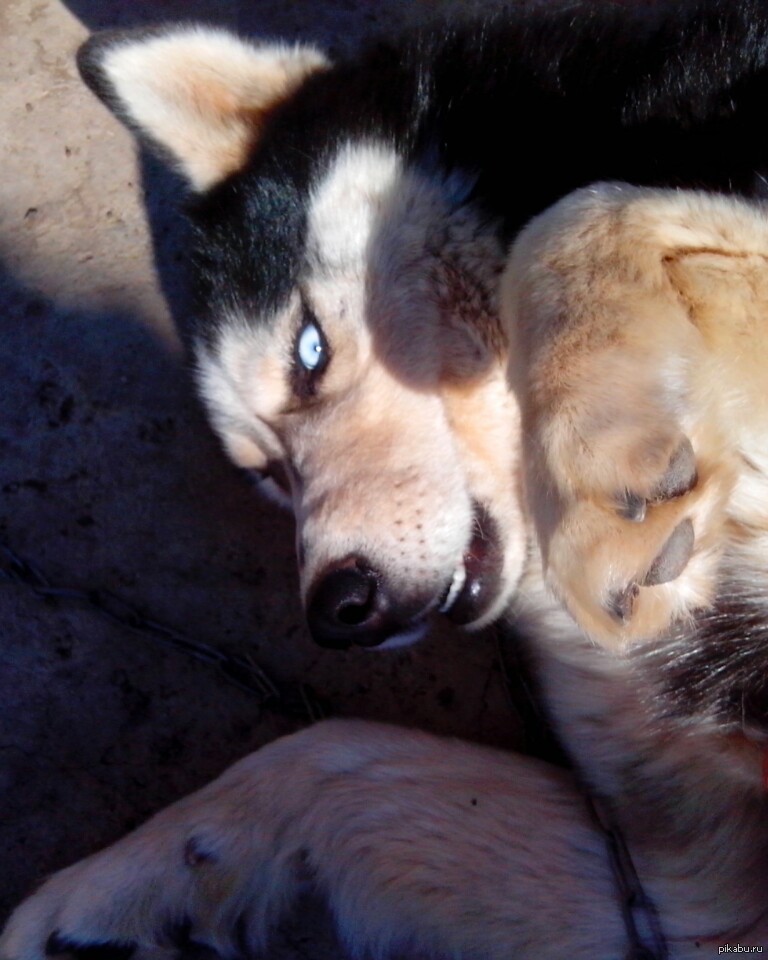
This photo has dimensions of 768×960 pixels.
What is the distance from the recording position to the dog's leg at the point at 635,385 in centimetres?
130

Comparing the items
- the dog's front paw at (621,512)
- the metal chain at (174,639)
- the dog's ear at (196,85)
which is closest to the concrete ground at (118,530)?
the metal chain at (174,639)

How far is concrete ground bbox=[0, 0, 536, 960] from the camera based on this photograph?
246 cm

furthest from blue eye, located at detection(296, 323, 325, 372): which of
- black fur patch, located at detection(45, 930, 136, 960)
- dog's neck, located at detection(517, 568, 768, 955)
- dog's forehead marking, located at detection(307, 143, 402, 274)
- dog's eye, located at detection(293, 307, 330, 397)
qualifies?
black fur patch, located at detection(45, 930, 136, 960)

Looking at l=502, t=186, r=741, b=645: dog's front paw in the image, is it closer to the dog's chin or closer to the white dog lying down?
the white dog lying down

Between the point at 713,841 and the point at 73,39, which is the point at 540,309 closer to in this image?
the point at 713,841

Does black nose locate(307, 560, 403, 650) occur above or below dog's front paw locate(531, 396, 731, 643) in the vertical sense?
below

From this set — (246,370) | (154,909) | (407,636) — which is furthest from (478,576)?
(154,909)

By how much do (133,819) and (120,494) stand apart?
3.03 ft

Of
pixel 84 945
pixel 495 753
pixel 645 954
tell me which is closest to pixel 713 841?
pixel 645 954

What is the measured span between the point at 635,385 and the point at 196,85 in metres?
1.47

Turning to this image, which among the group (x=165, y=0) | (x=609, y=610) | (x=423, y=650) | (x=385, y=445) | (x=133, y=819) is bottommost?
(x=133, y=819)

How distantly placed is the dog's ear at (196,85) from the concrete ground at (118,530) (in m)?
0.57

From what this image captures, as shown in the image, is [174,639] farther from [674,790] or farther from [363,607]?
[674,790]

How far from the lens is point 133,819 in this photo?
2416mm
